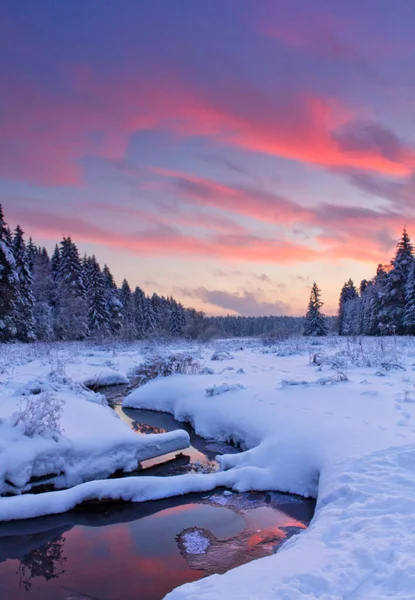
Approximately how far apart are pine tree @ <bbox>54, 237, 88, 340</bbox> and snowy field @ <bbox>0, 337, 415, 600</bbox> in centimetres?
2622

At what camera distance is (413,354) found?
16812mm

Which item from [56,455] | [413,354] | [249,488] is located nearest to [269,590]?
[249,488]

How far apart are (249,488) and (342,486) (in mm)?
1844

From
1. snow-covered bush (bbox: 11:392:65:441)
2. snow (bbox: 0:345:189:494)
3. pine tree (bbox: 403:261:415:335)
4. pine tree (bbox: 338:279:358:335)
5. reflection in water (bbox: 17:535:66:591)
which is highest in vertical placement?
pine tree (bbox: 338:279:358:335)

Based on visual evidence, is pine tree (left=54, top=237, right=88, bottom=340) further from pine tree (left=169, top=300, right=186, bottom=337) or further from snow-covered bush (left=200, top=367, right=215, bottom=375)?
pine tree (left=169, top=300, right=186, bottom=337)

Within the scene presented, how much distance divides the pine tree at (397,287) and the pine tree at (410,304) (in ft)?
4.23

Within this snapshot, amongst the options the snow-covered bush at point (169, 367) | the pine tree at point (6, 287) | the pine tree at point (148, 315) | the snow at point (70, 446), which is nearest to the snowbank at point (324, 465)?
the snow-covered bush at point (169, 367)

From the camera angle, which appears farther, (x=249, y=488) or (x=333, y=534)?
(x=249, y=488)

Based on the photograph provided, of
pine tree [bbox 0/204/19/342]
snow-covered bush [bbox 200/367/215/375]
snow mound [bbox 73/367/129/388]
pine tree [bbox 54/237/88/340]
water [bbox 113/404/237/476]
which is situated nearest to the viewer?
water [bbox 113/404/237/476]

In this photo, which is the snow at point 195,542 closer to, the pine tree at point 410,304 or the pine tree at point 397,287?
the pine tree at point 410,304

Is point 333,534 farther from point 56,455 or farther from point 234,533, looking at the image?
point 56,455

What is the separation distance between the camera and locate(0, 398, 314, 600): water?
14.2 feet

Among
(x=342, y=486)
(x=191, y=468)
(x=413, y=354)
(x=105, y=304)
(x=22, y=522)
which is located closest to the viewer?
(x=342, y=486)

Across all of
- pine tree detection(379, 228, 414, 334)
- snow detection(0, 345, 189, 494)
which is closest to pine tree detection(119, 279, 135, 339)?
pine tree detection(379, 228, 414, 334)
